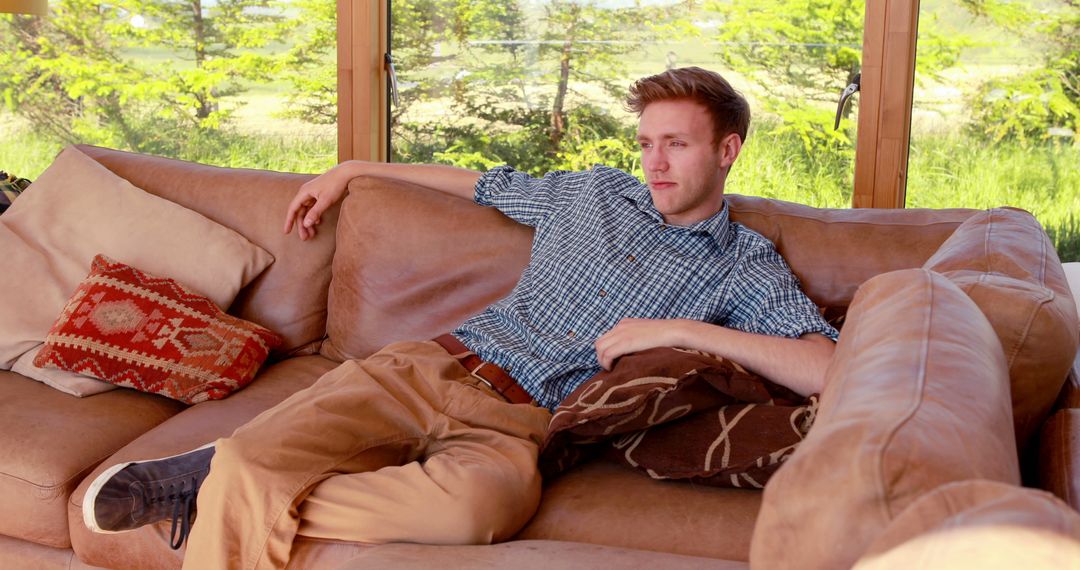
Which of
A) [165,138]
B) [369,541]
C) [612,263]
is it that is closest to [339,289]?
[612,263]

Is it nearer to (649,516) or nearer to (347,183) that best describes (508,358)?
(649,516)

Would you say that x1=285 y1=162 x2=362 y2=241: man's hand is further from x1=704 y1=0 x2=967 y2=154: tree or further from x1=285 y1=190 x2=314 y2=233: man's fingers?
x1=704 y1=0 x2=967 y2=154: tree

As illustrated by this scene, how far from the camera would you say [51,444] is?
1975mm

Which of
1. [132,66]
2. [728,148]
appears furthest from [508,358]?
[132,66]

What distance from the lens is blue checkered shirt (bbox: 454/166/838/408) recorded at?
2.07 metres

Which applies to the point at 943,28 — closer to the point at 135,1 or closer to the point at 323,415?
the point at 323,415

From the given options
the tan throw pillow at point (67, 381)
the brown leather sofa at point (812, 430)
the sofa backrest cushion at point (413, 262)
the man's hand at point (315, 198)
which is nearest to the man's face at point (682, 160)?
the brown leather sofa at point (812, 430)

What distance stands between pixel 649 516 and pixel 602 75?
74.0 inches

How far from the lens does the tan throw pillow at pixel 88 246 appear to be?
2414mm

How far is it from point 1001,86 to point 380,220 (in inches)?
68.9

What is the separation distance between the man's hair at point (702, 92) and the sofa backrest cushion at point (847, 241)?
0.69 feet

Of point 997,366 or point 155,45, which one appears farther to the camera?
point 155,45

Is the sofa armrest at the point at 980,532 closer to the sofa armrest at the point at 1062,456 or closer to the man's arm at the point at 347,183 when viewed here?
the sofa armrest at the point at 1062,456

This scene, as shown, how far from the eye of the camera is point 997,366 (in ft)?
3.74
